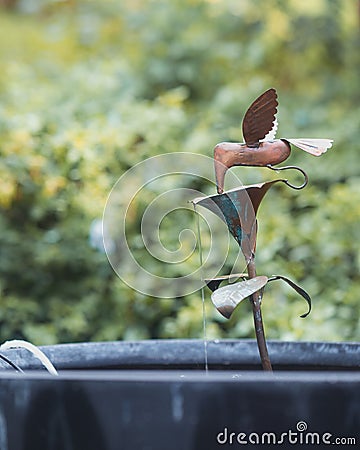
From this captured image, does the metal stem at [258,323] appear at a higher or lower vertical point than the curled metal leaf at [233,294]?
lower

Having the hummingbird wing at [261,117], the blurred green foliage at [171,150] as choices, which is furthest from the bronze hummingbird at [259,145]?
the blurred green foliage at [171,150]

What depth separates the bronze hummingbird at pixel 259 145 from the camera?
0.77 m

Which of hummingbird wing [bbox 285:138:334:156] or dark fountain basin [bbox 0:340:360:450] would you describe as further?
hummingbird wing [bbox 285:138:334:156]

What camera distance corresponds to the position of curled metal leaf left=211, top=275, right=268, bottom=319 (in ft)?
2.34

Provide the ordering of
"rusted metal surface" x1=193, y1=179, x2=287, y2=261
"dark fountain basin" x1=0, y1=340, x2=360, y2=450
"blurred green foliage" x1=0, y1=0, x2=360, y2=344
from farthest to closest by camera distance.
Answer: "blurred green foliage" x1=0, y1=0, x2=360, y2=344
"rusted metal surface" x1=193, y1=179, x2=287, y2=261
"dark fountain basin" x1=0, y1=340, x2=360, y2=450

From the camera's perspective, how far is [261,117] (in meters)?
0.77

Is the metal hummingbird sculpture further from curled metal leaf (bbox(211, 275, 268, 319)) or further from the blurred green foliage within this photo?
the blurred green foliage

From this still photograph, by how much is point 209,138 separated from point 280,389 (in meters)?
1.73

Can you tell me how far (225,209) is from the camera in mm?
765

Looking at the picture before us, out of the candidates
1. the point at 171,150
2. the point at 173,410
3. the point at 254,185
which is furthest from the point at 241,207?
the point at 171,150

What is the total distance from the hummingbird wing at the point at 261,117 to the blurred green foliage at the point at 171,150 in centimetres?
103

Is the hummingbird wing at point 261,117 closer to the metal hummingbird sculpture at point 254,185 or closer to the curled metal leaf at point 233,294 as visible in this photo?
the metal hummingbird sculpture at point 254,185

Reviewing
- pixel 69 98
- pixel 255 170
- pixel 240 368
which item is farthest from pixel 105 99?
pixel 240 368

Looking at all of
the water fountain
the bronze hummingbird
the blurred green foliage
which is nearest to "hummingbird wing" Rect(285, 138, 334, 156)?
the bronze hummingbird
